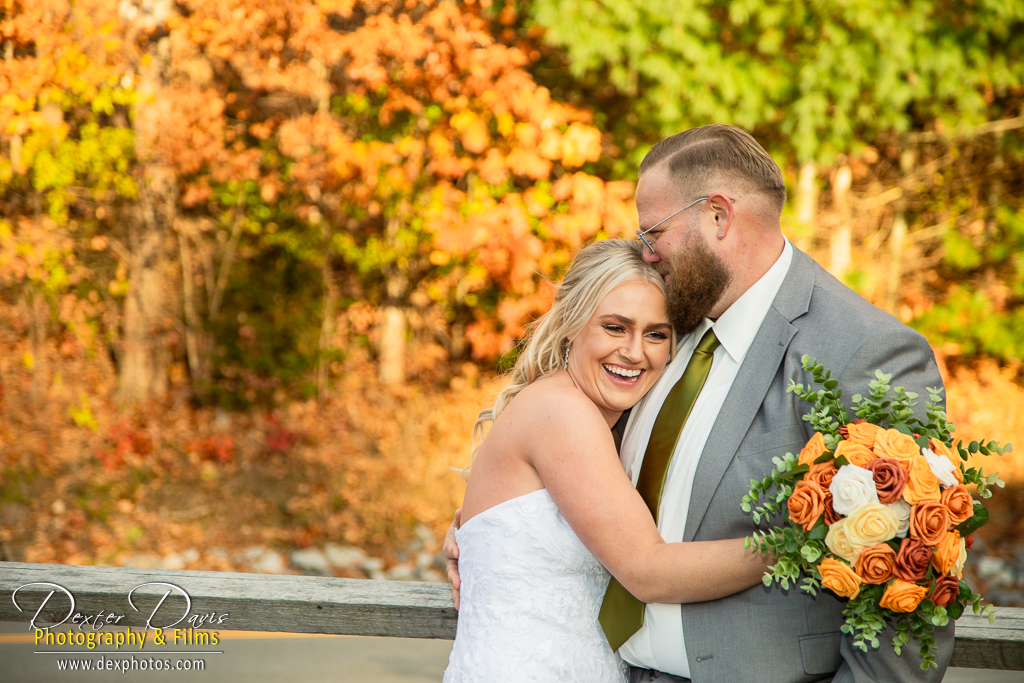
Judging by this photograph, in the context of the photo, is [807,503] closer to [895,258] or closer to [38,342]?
[38,342]

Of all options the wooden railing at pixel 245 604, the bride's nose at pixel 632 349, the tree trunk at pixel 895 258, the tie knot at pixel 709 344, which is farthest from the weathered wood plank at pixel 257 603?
the tree trunk at pixel 895 258

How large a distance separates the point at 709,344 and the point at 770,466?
1.47ft

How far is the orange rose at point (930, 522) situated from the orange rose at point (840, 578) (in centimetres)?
17

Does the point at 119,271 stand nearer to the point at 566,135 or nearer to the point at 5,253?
the point at 5,253

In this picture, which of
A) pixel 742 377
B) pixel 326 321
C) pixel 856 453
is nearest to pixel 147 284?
pixel 326 321

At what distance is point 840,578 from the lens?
6.33ft

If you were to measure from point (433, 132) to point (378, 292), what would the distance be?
268 cm

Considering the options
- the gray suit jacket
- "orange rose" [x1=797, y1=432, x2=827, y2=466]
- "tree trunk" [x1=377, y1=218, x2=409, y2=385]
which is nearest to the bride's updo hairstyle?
the gray suit jacket

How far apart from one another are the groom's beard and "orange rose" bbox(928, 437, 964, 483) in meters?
0.77

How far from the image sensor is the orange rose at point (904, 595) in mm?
1903

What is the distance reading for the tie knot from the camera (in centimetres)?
257

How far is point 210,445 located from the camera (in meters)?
8.53

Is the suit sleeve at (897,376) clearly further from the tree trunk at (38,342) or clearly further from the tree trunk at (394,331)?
the tree trunk at (38,342)

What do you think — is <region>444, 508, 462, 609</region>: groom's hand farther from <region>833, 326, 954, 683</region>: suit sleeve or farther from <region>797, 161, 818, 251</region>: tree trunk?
<region>797, 161, 818, 251</region>: tree trunk
